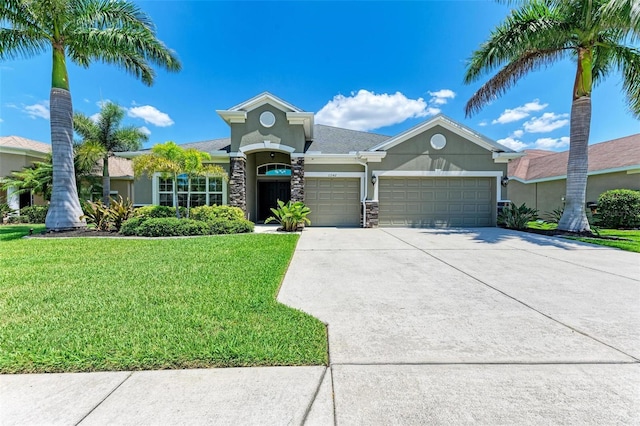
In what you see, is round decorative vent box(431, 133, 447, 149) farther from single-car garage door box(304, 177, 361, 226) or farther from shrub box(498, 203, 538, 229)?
shrub box(498, 203, 538, 229)

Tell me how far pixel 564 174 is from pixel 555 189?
1.37 meters

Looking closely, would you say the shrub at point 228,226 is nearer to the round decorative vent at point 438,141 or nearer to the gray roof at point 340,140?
the gray roof at point 340,140

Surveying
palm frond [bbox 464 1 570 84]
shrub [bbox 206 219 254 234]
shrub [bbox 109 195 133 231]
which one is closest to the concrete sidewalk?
A: shrub [bbox 206 219 254 234]

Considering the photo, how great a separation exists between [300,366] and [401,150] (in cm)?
1252

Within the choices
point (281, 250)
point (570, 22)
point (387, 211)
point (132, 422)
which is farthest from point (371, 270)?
point (570, 22)

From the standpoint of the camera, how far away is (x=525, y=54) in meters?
11.1

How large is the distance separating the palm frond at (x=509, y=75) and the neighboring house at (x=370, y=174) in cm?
123

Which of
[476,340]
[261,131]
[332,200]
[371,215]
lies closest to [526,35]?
[371,215]

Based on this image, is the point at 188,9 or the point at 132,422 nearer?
the point at 132,422

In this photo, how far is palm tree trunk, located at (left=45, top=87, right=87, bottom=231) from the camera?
34.7 ft

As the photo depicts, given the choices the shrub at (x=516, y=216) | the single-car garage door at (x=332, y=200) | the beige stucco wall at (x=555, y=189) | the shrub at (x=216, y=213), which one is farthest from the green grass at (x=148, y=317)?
the beige stucco wall at (x=555, y=189)

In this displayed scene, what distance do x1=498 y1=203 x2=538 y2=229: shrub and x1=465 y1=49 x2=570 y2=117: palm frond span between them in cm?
487

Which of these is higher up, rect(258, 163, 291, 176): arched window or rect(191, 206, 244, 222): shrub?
rect(258, 163, 291, 176): arched window

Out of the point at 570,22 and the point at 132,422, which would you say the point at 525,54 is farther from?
the point at 132,422
